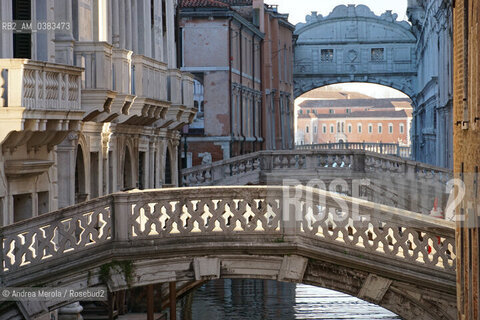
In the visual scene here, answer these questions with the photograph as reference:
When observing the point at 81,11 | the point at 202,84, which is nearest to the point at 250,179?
the point at 202,84

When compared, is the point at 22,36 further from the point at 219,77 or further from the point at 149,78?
the point at 219,77

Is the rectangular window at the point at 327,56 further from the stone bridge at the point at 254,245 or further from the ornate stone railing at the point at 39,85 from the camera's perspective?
the stone bridge at the point at 254,245

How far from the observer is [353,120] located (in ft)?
503

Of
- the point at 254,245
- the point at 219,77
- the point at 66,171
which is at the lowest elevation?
the point at 254,245

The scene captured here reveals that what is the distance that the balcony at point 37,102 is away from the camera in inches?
613

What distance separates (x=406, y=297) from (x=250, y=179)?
80.7ft

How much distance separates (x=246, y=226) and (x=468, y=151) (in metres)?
3.22

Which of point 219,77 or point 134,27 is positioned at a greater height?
point 134,27

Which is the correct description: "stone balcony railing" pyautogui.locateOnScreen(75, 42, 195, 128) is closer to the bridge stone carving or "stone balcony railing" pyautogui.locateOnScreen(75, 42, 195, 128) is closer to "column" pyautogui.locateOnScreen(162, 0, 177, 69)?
"column" pyautogui.locateOnScreen(162, 0, 177, 69)

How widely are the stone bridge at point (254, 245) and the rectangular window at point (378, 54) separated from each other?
5562cm

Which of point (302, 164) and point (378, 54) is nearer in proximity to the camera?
A: point (302, 164)

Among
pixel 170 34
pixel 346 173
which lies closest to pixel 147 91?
pixel 170 34

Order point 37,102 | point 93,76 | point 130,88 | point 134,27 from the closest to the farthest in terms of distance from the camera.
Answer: point 37,102
point 93,76
point 130,88
point 134,27

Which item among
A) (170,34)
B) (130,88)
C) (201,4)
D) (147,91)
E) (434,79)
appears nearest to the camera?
(130,88)
